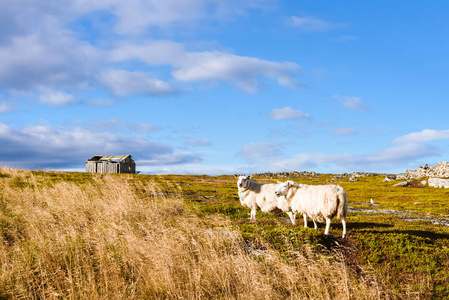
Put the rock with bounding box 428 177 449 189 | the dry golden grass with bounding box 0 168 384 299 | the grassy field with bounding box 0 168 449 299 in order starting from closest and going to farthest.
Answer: the dry golden grass with bounding box 0 168 384 299, the grassy field with bounding box 0 168 449 299, the rock with bounding box 428 177 449 189

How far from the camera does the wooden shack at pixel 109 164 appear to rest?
6800cm

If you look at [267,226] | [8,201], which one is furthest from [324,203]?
[8,201]

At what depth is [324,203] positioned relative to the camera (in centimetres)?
1200

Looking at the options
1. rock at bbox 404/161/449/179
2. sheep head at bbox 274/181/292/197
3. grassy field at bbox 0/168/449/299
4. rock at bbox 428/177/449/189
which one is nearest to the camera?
grassy field at bbox 0/168/449/299

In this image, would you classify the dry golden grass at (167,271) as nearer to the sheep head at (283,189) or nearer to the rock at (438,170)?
the sheep head at (283,189)

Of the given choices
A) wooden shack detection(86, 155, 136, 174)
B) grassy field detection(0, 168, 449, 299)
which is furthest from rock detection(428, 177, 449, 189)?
wooden shack detection(86, 155, 136, 174)

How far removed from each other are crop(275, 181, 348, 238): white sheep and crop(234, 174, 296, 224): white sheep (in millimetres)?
1167

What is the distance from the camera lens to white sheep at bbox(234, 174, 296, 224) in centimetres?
1510

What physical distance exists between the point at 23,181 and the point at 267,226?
2084 centimetres

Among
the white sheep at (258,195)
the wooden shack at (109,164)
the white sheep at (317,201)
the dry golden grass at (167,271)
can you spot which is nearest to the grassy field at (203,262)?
the dry golden grass at (167,271)

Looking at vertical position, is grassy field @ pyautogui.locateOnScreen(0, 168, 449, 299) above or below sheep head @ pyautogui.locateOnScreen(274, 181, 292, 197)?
below

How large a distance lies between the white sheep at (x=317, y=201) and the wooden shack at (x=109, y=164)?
59512 mm

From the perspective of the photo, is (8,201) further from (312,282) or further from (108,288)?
(312,282)

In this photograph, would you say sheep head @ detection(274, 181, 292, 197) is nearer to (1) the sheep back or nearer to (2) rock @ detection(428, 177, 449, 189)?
(1) the sheep back
